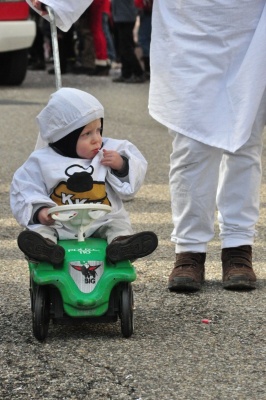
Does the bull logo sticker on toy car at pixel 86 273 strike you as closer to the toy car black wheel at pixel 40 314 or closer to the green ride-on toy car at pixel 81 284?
the green ride-on toy car at pixel 81 284

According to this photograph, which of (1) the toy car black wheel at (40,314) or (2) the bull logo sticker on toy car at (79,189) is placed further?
(2) the bull logo sticker on toy car at (79,189)

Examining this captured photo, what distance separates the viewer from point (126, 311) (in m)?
3.86

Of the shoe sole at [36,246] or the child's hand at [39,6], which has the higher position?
the child's hand at [39,6]

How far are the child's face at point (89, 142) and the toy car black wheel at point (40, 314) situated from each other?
50 cm

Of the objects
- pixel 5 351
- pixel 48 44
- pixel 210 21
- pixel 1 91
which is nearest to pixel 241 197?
pixel 210 21

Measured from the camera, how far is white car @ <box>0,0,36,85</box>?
12.0 meters

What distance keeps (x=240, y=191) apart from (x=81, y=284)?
3.63 ft

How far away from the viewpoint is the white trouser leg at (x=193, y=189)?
4570 millimetres

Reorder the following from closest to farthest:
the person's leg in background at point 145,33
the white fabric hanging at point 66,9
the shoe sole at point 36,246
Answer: the shoe sole at point 36,246, the white fabric hanging at point 66,9, the person's leg in background at point 145,33

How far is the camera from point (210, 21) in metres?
4.44

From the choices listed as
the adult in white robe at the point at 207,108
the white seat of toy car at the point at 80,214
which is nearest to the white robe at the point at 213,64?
the adult in white robe at the point at 207,108

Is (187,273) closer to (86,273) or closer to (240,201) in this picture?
(240,201)

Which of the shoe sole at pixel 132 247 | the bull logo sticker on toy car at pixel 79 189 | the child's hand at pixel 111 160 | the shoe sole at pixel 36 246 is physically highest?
the child's hand at pixel 111 160

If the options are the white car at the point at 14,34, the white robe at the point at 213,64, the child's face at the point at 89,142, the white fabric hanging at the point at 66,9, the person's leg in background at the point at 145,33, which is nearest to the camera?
the child's face at the point at 89,142
